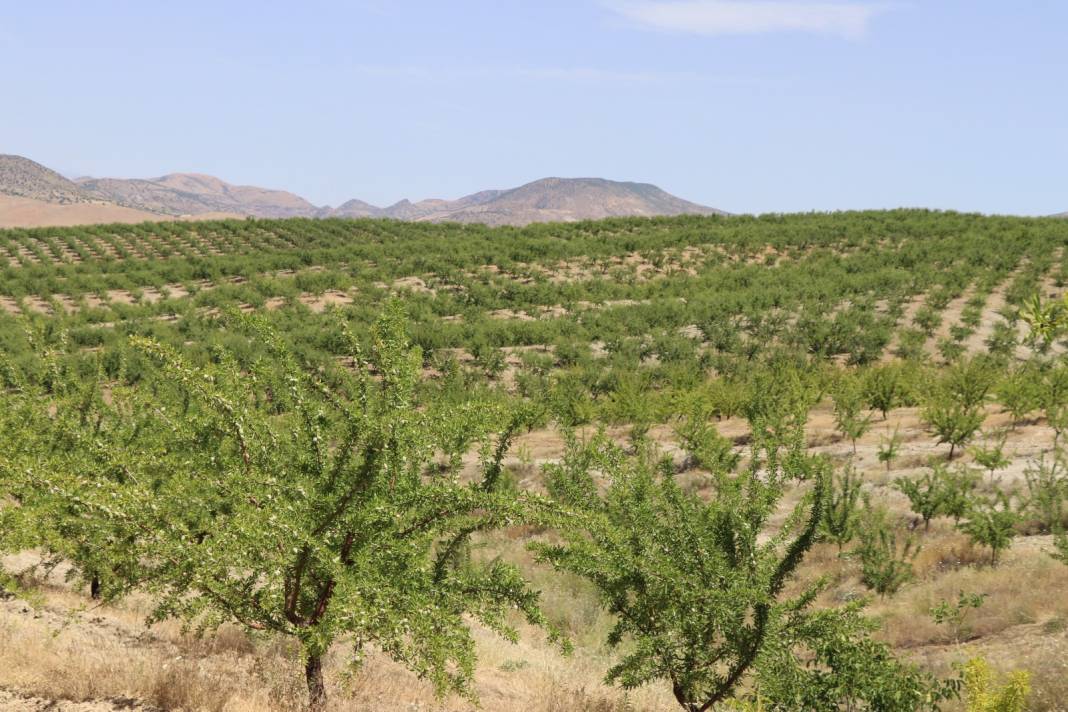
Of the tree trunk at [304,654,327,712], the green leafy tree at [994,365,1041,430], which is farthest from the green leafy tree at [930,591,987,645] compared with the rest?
the green leafy tree at [994,365,1041,430]

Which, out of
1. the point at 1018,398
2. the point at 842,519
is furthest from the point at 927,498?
the point at 1018,398

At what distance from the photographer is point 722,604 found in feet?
20.6

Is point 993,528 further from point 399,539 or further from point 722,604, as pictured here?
point 399,539

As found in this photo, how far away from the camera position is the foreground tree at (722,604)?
20.4ft

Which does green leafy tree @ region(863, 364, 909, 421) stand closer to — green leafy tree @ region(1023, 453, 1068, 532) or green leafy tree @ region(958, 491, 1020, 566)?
green leafy tree @ region(1023, 453, 1068, 532)

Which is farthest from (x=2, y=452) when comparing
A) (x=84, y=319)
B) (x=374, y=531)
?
(x=84, y=319)

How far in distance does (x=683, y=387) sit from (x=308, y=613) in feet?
56.2

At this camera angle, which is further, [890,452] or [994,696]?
[890,452]

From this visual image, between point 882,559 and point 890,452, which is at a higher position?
point 890,452

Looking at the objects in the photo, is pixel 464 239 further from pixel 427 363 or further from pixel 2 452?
pixel 2 452

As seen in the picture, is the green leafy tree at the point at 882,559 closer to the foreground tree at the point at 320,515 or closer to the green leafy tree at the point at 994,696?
the green leafy tree at the point at 994,696

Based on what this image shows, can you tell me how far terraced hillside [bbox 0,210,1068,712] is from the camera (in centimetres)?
717

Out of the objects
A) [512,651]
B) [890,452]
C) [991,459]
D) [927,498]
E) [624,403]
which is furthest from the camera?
[624,403]

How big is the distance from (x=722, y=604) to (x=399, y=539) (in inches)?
108
